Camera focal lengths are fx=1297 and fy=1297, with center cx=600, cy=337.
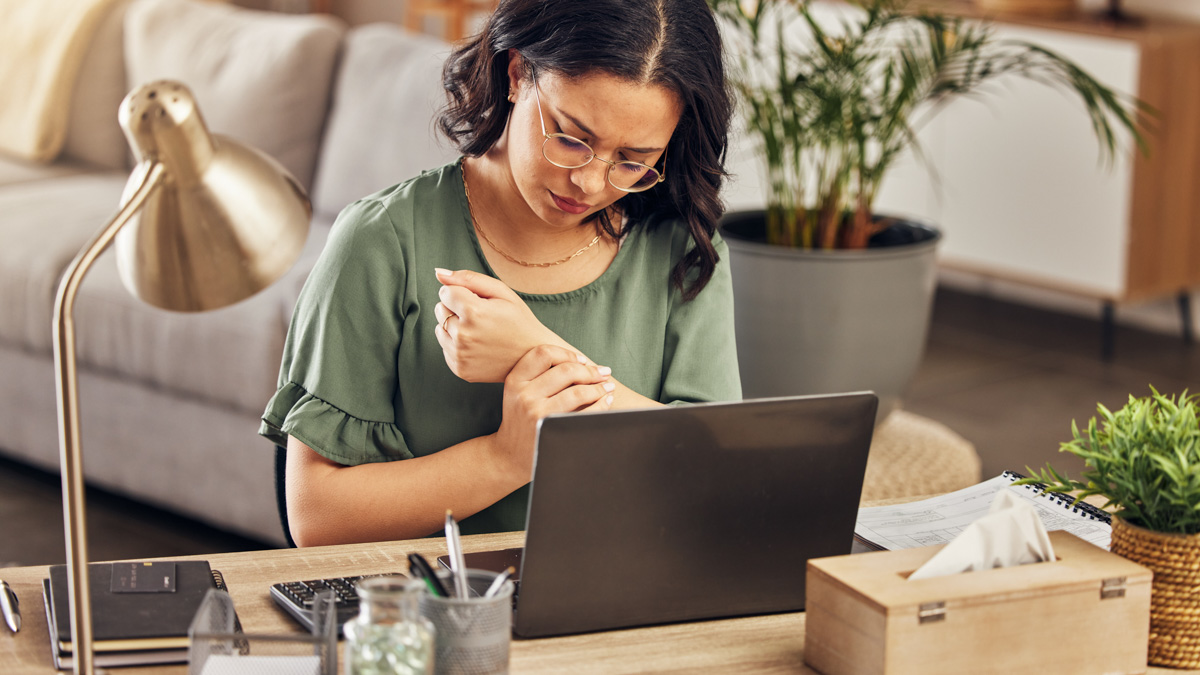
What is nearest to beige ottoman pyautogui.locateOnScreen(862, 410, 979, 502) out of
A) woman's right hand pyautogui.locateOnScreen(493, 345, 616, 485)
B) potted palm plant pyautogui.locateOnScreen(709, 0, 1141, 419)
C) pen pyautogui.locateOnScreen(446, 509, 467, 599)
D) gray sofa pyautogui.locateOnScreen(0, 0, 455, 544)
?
potted palm plant pyautogui.locateOnScreen(709, 0, 1141, 419)

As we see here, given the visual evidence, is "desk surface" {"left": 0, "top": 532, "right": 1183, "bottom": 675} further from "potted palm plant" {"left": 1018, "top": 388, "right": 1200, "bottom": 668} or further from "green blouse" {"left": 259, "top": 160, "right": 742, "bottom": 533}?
"green blouse" {"left": 259, "top": 160, "right": 742, "bottom": 533}

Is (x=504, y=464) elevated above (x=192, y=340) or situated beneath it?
elevated above

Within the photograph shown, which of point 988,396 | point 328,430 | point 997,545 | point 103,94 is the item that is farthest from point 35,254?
point 988,396

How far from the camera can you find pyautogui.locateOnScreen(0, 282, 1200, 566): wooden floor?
2643 millimetres

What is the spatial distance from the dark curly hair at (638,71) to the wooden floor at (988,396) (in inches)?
53.7

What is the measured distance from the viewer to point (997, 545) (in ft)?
3.30

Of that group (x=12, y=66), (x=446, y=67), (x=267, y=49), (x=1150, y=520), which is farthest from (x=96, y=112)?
(x=1150, y=520)

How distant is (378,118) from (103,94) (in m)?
1.05

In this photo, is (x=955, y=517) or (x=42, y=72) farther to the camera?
(x=42, y=72)

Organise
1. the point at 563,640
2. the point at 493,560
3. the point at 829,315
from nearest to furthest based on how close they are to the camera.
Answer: the point at 563,640, the point at 493,560, the point at 829,315

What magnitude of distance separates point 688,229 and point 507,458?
0.37 m

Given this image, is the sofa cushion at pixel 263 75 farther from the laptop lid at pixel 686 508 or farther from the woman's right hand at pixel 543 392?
the laptop lid at pixel 686 508

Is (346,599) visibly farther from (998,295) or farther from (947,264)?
(998,295)

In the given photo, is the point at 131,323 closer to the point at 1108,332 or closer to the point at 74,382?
the point at 74,382
